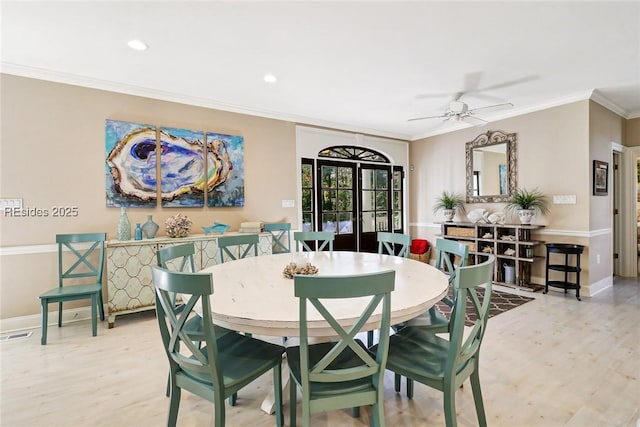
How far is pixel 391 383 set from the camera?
6.84 feet

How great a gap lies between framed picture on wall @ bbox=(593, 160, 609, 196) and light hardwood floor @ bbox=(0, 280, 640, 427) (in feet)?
5.88

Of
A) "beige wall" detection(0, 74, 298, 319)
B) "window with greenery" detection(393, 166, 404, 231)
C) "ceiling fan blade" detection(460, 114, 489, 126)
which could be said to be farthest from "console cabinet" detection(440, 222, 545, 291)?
"beige wall" detection(0, 74, 298, 319)

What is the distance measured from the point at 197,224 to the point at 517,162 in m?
4.69

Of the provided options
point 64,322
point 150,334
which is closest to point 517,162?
point 150,334

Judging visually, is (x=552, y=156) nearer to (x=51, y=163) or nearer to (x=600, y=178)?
(x=600, y=178)

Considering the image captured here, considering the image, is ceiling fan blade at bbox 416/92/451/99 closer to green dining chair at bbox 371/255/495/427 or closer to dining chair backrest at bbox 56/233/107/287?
green dining chair at bbox 371/255/495/427

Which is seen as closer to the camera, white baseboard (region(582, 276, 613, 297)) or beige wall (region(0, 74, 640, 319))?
beige wall (region(0, 74, 640, 319))

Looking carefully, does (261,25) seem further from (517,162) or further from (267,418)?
(517,162)

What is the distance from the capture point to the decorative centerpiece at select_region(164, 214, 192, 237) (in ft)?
11.3

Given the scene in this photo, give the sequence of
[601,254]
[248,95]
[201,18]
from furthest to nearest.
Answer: [601,254] → [248,95] → [201,18]

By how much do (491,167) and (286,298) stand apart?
4.63m

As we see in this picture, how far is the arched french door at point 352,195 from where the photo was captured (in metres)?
5.01

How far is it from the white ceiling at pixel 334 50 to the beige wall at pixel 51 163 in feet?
0.61

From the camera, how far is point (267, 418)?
1.75 meters
